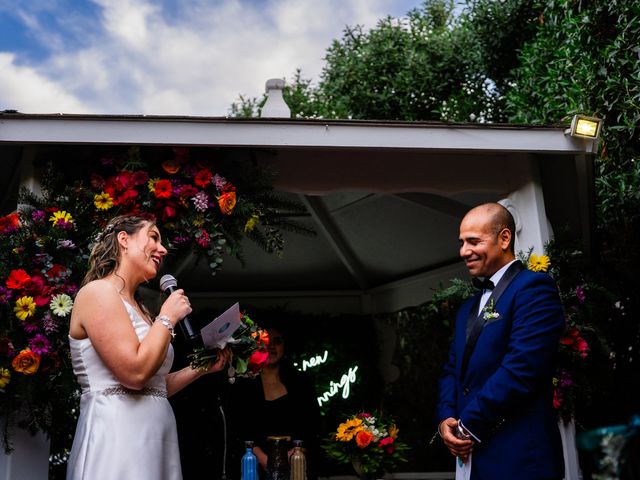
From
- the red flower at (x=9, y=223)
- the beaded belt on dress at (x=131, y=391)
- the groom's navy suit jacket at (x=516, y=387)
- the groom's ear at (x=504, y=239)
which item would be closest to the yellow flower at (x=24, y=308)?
the red flower at (x=9, y=223)

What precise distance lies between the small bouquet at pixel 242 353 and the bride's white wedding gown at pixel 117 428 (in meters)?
0.38

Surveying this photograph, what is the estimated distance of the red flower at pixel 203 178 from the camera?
15.4 ft

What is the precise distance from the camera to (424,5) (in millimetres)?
18750

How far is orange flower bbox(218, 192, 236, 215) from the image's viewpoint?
464 cm

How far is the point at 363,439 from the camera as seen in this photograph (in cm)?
509

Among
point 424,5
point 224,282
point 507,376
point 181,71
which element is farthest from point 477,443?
point 181,71

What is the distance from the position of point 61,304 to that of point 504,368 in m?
2.39

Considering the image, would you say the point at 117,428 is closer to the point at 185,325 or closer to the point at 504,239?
the point at 185,325

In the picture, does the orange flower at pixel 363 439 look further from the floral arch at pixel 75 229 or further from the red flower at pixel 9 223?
the red flower at pixel 9 223

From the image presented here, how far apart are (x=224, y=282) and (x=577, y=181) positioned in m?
4.38

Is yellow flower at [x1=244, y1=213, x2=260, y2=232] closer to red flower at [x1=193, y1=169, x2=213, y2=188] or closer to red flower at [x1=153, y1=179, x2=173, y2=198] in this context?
red flower at [x1=193, y1=169, x2=213, y2=188]

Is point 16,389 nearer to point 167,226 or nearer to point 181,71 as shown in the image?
point 167,226

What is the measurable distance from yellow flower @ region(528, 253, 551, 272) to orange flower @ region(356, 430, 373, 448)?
153 cm

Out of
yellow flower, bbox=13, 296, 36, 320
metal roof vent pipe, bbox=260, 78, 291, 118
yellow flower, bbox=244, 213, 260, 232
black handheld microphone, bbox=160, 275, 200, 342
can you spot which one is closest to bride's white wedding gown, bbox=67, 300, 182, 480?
black handheld microphone, bbox=160, 275, 200, 342
